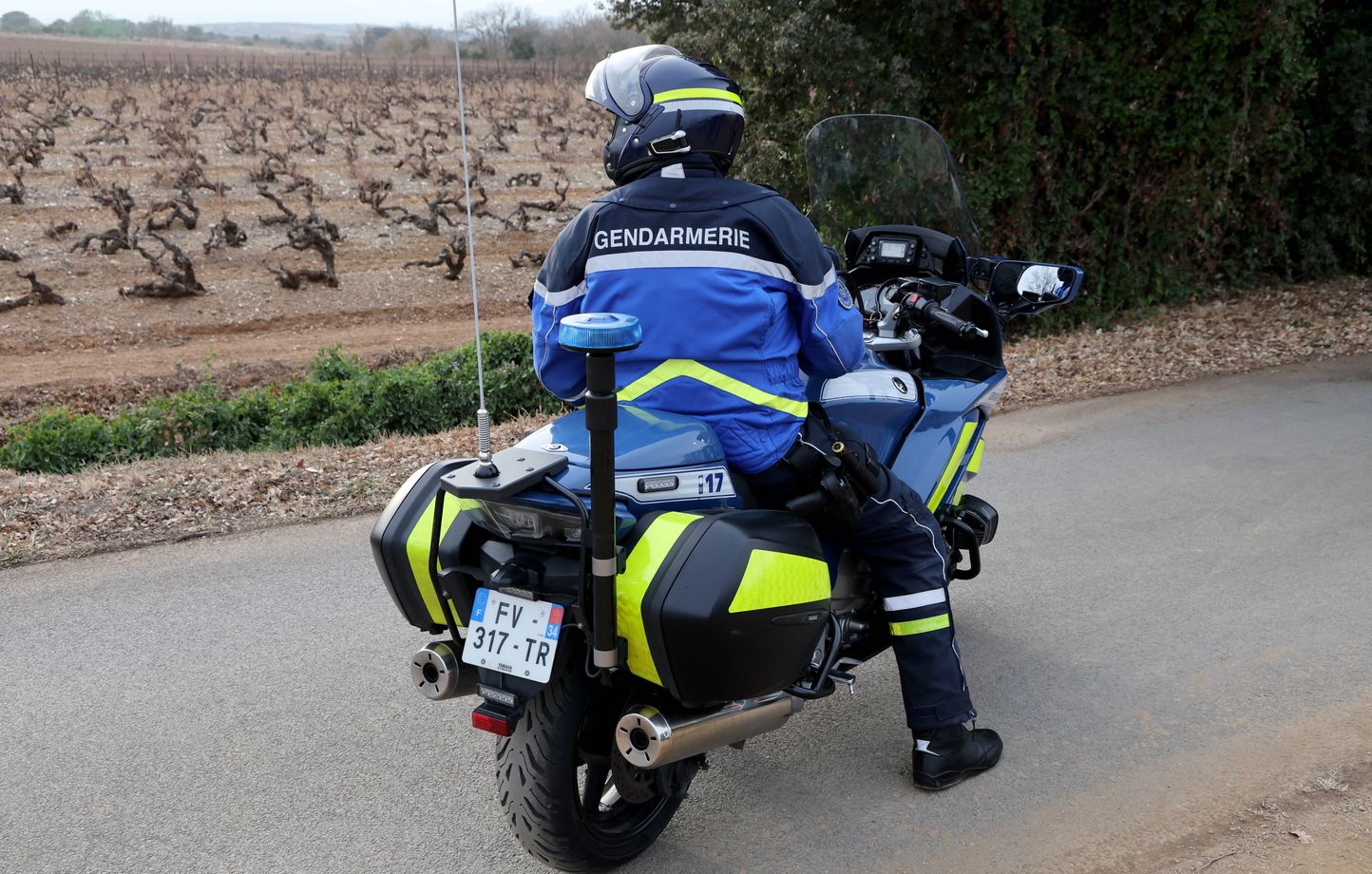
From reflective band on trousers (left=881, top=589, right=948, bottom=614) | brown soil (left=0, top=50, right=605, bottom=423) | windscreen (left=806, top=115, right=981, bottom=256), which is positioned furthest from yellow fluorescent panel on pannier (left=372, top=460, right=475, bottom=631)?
brown soil (left=0, top=50, right=605, bottom=423)

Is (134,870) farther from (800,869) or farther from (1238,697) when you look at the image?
(1238,697)

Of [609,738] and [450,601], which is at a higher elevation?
[450,601]

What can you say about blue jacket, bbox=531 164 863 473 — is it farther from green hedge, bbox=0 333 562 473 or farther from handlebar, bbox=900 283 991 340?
green hedge, bbox=0 333 562 473

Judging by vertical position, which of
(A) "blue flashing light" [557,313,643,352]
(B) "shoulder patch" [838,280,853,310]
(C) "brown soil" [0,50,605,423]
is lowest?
(C) "brown soil" [0,50,605,423]

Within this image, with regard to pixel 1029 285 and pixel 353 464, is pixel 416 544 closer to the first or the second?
pixel 1029 285

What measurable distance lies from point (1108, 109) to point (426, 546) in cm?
949

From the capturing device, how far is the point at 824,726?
4.15m

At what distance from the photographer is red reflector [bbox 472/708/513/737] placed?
2.98 m

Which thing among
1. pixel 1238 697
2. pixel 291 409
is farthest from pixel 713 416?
pixel 291 409

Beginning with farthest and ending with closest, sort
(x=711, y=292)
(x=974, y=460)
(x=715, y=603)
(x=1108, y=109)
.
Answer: (x=1108, y=109)
(x=974, y=460)
(x=711, y=292)
(x=715, y=603)

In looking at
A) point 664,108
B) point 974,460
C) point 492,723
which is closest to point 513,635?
point 492,723

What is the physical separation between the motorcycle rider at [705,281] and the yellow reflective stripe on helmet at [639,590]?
1.48 feet

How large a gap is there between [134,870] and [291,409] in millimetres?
7729

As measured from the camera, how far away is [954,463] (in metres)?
4.23
